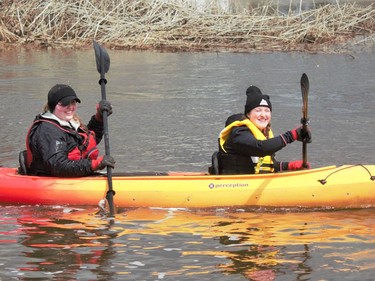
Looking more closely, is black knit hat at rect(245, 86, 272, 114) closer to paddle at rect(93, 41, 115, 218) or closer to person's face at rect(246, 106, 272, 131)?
person's face at rect(246, 106, 272, 131)

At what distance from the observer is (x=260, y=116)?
313 inches

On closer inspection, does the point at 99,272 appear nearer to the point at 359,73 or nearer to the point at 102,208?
the point at 102,208

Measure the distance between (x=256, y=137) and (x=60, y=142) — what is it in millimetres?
1757

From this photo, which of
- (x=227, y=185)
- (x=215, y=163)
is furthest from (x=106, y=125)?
(x=227, y=185)

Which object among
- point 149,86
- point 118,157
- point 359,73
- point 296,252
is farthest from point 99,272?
point 359,73

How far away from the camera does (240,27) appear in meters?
19.7

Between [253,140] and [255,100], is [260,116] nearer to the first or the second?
[255,100]

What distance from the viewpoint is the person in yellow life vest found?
783 centimetres

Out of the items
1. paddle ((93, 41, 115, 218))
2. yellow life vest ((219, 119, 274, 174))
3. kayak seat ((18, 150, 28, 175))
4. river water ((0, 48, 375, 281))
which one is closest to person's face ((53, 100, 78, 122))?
paddle ((93, 41, 115, 218))

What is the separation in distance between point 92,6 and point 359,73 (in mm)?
→ 6755

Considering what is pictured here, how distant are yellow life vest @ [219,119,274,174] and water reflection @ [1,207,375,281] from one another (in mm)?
431

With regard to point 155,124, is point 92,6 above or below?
above

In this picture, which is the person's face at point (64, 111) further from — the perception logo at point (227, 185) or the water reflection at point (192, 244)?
the perception logo at point (227, 185)

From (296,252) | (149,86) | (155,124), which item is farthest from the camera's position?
(149,86)
